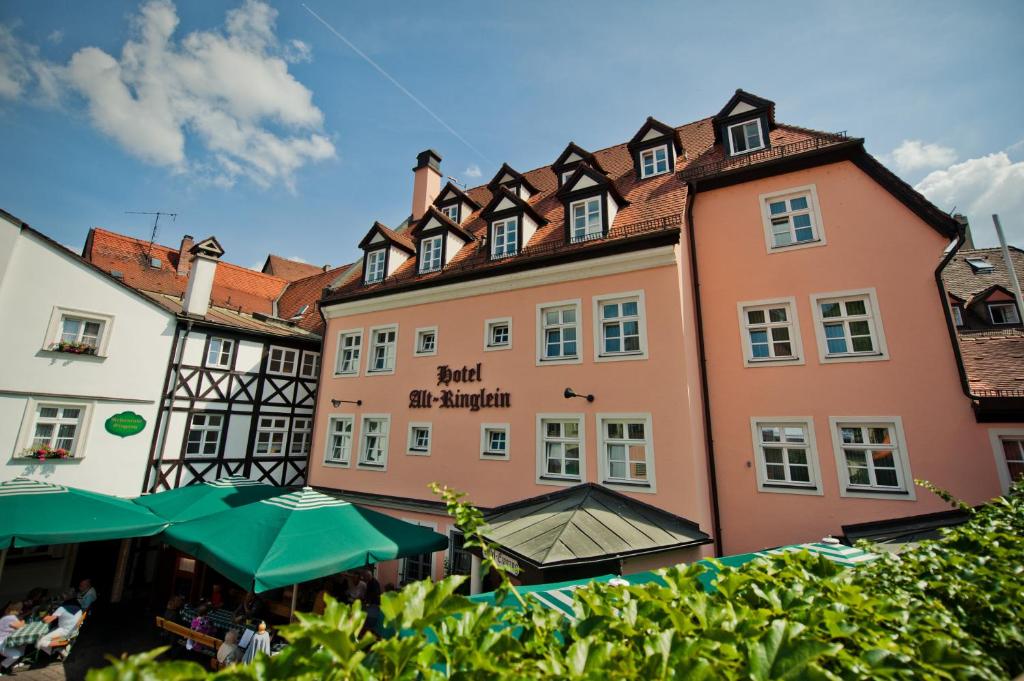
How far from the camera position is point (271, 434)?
17156 mm

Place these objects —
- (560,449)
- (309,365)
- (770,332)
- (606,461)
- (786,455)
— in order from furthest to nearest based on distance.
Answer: (309,365) → (560,449) → (770,332) → (606,461) → (786,455)

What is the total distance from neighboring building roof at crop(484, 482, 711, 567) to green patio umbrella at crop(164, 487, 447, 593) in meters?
2.19

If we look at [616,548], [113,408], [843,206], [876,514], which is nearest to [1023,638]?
[616,548]

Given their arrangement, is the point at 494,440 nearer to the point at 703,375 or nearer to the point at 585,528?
the point at 585,528

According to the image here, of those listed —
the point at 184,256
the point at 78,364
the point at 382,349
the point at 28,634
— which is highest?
the point at 184,256

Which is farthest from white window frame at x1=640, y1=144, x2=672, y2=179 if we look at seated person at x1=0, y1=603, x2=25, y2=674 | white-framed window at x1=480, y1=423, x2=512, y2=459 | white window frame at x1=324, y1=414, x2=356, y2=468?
seated person at x1=0, y1=603, x2=25, y2=674

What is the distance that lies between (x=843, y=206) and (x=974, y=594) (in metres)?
10.8

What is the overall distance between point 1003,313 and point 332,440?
68.2 feet

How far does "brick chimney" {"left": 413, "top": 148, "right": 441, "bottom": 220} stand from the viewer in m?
19.4

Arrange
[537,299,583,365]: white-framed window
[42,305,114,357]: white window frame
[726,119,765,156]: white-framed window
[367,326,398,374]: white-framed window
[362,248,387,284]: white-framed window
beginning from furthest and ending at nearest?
[362,248,387,284]: white-framed window < [367,326,398,374]: white-framed window < [42,305,114,357]: white window frame < [726,119,765,156]: white-framed window < [537,299,583,365]: white-framed window

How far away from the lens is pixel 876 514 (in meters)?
8.67

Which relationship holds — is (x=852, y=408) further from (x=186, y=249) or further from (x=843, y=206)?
(x=186, y=249)

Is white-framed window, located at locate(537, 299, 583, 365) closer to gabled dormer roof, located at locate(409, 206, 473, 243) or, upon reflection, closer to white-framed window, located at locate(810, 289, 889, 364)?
gabled dormer roof, located at locate(409, 206, 473, 243)

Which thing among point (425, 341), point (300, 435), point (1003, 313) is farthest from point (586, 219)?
point (300, 435)
